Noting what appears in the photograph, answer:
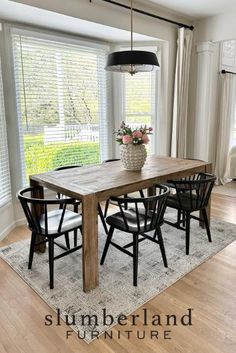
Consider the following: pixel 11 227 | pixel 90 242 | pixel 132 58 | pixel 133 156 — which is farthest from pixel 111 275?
pixel 132 58

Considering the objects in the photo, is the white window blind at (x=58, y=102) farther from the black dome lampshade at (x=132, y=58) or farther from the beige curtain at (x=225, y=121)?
the beige curtain at (x=225, y=121)

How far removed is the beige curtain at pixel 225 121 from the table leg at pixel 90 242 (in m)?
3.73

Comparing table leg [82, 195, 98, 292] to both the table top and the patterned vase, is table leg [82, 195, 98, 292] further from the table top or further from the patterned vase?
the patterned vase

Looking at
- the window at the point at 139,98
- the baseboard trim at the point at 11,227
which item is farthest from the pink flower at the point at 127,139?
the window at the point at 139,98

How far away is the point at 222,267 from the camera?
2.49 meters

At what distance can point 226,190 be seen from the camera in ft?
16.0

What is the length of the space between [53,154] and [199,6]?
2.81 meters

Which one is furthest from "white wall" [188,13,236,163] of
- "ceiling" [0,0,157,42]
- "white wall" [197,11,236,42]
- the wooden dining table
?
the wooden dining table

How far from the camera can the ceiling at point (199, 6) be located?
144 inches

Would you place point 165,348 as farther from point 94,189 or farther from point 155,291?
point 94,189

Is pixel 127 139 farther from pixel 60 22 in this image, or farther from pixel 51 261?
pixel 60 22

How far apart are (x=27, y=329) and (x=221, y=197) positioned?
3.58 meters

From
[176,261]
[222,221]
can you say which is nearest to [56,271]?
[176,261]

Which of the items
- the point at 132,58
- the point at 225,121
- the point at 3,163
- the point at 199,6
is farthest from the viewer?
the point at 225,121
